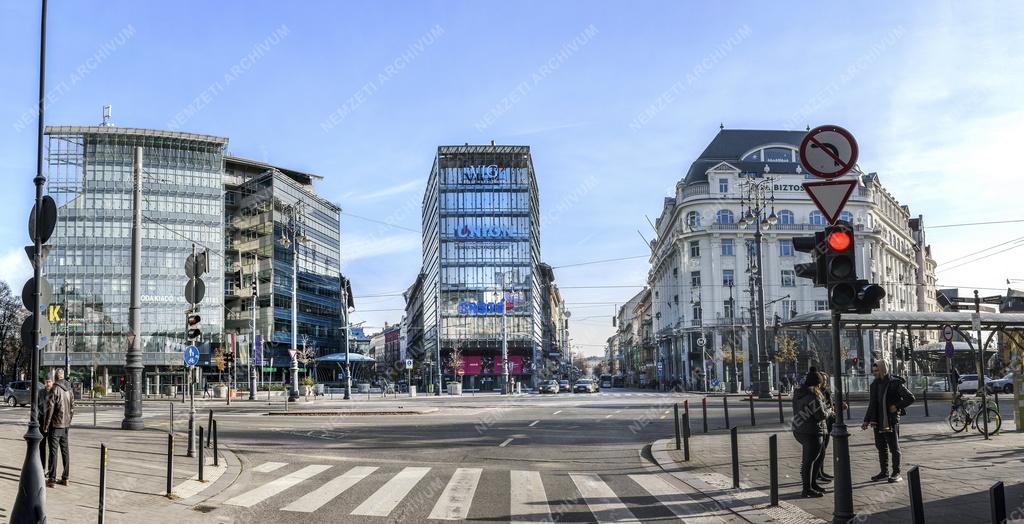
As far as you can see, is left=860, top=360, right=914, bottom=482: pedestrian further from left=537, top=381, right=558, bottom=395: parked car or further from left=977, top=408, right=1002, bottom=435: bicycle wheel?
left=537, top=381, right=558, bottom=395: parked car

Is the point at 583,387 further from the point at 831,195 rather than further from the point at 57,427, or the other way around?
the point at 831,195

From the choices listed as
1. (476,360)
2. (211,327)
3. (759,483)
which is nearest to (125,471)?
(759,483)

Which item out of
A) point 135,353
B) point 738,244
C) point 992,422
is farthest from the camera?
point 738,244

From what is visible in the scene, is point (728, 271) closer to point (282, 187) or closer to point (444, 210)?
point (444, 210)

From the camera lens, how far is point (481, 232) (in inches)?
3752

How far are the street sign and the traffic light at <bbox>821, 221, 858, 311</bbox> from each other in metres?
0.71

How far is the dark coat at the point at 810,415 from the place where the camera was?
1052 centimetres

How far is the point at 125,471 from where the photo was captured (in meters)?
13.1

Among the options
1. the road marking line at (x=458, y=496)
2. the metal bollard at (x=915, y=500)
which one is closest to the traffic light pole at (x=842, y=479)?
the metal bollard at (x=915, y=500)

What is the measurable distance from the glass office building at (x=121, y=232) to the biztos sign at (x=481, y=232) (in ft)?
87.0

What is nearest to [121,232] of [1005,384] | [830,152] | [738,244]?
[738,244]

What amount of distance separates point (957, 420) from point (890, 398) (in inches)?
360

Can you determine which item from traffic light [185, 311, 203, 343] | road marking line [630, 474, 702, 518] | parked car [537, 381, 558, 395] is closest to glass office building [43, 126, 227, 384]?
parked car [537, 381, 558, 395]

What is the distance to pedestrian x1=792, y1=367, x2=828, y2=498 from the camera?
1046 centimetres
